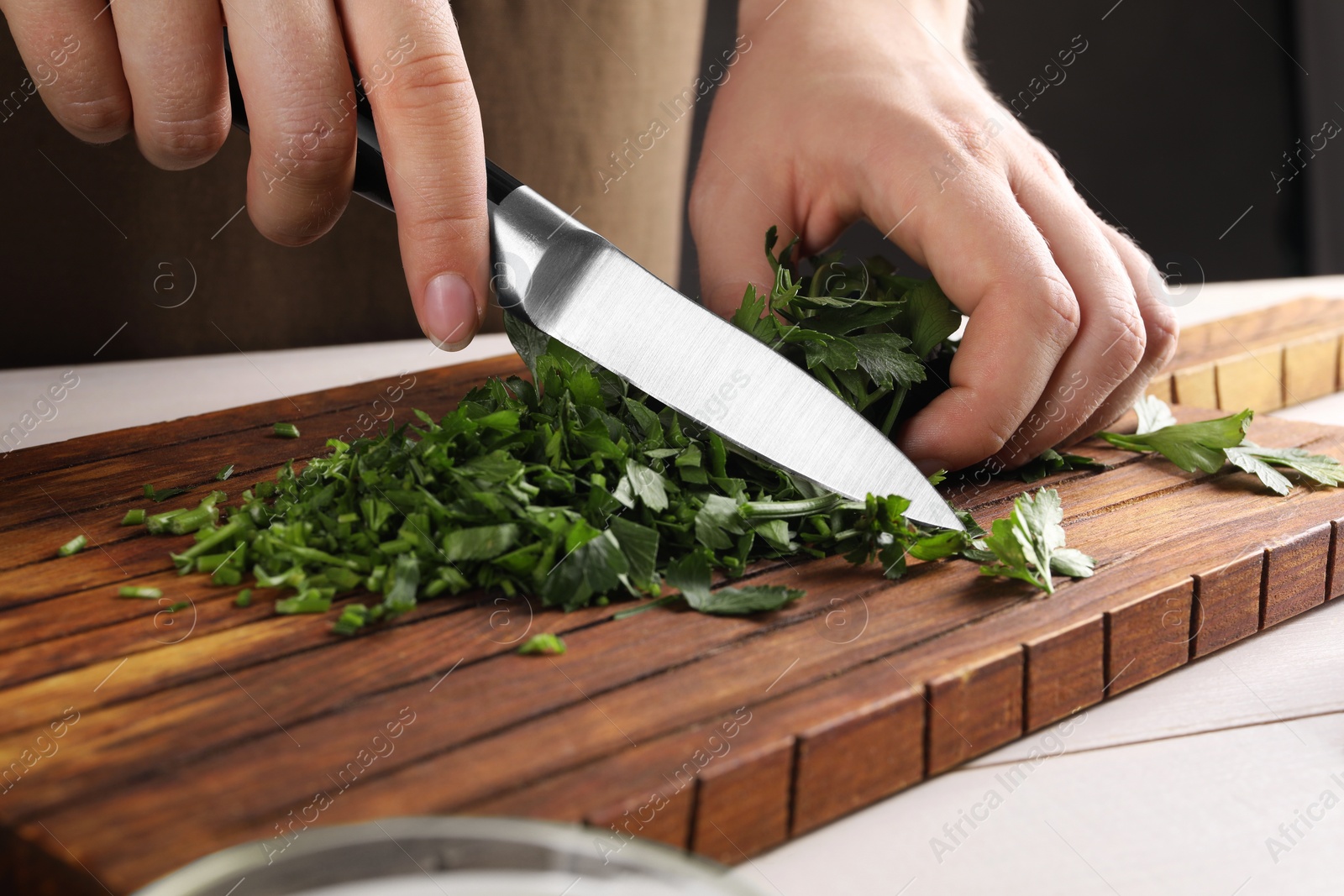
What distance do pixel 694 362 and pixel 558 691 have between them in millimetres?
461

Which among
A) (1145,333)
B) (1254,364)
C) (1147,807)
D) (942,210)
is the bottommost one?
(1254,364)

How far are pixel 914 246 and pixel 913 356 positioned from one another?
0.19 metres

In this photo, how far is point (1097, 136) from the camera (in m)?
4.52

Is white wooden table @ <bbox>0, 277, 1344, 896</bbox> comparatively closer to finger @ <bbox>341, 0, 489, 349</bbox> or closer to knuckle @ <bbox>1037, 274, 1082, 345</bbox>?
knuckle @ <bbox>1037, 274, 1082, 345</bbox>

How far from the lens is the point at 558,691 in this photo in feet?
2.81

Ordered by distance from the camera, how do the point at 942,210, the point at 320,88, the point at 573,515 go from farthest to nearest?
the point at 942,210 < the point at 320,88 < the point at 573,515

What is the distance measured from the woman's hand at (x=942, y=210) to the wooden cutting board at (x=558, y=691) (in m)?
0.22

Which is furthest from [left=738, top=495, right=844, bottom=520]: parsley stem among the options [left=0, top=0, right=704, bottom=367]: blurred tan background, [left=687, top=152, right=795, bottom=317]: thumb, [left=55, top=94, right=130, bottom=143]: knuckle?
[left=0, top=0, right=704, bottom=367]: blurred tan background

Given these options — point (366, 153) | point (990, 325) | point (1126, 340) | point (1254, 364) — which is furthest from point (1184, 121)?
point (366, 153)

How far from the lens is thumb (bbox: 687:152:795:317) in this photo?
1.67m

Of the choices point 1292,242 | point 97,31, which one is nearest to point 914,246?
point 97,31

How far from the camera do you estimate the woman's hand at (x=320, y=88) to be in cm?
113

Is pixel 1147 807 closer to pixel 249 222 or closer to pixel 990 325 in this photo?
pixel 990 325

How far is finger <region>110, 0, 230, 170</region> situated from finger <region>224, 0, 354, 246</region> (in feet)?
0.15
